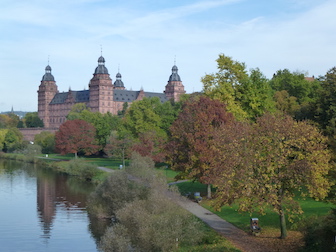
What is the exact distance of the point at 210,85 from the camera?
1919 inches

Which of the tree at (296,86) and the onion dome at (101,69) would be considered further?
the onion dome at (101,69)

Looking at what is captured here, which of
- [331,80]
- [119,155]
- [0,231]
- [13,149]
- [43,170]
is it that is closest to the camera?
[0,231]

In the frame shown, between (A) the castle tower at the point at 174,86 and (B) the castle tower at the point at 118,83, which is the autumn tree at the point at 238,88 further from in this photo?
(B) the castle tower at the point at 118,83

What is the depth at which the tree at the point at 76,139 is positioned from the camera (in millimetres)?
78562

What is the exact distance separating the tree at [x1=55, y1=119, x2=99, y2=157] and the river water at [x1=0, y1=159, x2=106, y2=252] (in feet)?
57.7

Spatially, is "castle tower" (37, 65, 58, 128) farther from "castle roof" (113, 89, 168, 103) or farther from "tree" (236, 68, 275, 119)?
"tree" (236, 68, 275, 119)

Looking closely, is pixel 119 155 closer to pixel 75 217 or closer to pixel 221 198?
pixel 75 217

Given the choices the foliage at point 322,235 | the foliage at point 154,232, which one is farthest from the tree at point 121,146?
the foliage at point 322,235

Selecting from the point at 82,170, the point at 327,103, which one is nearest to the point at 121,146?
the point at 82,170

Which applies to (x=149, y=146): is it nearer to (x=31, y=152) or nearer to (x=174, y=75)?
(x=31, y=152)

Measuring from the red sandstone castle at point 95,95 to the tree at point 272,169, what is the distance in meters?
132

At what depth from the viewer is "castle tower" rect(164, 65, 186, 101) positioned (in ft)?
579

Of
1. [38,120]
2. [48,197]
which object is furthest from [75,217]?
[38,120]

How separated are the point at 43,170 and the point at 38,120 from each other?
97077 millimetres
